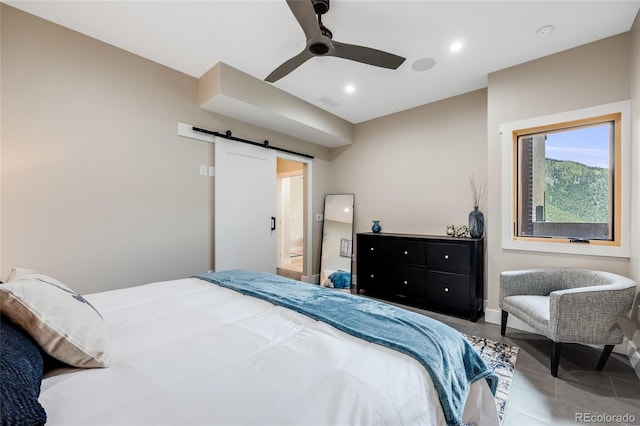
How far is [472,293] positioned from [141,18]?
413 centimetres

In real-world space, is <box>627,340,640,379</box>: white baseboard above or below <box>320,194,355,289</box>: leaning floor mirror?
below

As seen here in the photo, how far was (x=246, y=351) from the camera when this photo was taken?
1.04 meters

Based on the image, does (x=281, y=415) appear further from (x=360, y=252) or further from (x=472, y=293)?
(x=360, y=252)

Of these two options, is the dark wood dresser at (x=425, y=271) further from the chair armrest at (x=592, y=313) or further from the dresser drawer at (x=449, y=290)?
the chair armrest at (x=592, y=313)

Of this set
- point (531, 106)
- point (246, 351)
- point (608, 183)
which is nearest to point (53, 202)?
point (246, 351)

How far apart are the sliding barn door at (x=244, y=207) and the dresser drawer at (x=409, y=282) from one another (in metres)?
1.78

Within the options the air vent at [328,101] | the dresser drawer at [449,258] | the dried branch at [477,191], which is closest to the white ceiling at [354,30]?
the air vent at [328,101]

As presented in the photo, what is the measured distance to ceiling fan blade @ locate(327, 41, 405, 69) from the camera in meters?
2.06

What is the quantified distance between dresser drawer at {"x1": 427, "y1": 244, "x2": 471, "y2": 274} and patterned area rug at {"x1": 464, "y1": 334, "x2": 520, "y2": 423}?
30.1 inches

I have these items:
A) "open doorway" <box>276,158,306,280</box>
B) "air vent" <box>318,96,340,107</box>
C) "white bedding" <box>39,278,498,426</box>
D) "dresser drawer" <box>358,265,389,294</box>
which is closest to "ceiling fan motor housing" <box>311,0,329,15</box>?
"air vent" <box>318,96,340,107</box>

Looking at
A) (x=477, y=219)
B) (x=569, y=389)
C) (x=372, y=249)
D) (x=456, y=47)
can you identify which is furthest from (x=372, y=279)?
(x=456, y=47)

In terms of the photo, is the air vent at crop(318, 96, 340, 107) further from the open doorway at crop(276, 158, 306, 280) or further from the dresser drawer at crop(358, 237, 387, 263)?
the dresser drawer at crop(358, 237, 387, 263)

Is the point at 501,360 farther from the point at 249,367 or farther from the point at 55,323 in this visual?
the point at 55,323

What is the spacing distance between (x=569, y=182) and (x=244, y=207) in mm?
3718
